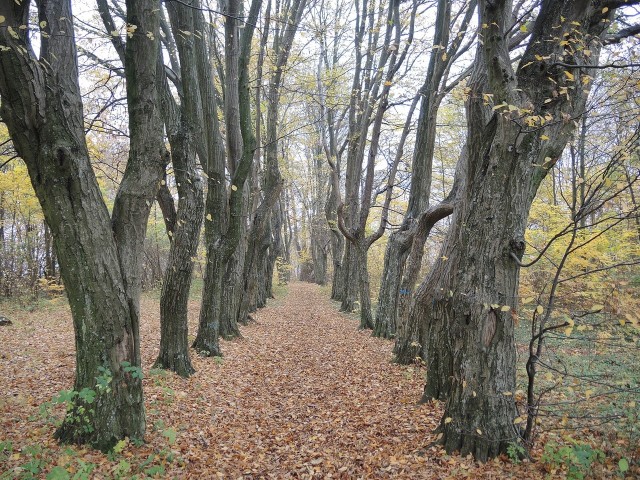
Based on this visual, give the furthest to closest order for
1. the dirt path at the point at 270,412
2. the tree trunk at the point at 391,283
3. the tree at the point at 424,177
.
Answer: the tree trunk at the point at 391,283, the tree at the point at 424,177, the dirt path at the point at 270,412

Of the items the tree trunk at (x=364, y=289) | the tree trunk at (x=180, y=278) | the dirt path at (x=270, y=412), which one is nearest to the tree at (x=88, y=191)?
the dirt path at (x=270, y=412)

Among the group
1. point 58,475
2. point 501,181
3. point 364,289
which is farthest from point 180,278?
point 364,289

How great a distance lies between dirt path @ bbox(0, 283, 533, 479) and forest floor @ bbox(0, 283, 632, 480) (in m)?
0.02

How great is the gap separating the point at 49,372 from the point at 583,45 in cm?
834

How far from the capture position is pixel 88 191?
3.78 metres

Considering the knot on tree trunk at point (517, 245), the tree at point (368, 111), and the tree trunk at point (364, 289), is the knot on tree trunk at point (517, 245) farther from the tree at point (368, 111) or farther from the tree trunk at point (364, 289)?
the tree trunk at point (364, 289)

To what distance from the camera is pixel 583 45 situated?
11.6ft

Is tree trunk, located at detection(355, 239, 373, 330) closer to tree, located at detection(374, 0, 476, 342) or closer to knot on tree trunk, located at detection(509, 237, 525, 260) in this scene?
tree, located at detection(374, 0, 476, 342)

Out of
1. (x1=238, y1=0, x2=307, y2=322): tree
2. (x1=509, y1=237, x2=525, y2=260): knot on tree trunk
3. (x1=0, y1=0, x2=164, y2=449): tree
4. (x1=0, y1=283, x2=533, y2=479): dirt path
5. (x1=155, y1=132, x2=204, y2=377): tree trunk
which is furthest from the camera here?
(x1=238, y1=0, x2=307, y2=322): tree

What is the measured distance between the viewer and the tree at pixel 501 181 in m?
3.66

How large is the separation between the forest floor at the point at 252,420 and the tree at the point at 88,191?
438mm

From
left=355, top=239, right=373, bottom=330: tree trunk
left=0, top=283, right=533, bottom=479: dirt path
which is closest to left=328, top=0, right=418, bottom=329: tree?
left=355, top=239, right=373, bottom=330: tree trunk

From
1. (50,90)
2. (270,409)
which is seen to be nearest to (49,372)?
(270,409)

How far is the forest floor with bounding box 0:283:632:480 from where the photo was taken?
383 cm
